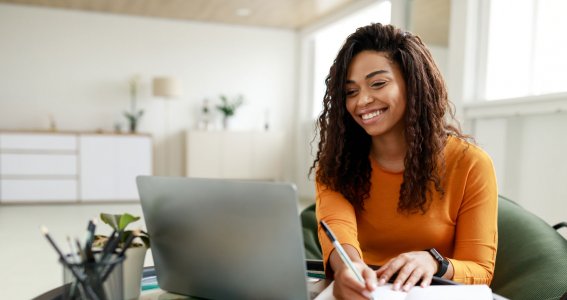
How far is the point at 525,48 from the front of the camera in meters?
3.23

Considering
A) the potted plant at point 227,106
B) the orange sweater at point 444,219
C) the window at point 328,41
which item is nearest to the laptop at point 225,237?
the orange sweater at point 444,219

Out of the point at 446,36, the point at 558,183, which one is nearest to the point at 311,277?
the point at 558,183

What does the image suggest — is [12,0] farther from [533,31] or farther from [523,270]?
[523,270]

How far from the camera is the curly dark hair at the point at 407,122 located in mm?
1229

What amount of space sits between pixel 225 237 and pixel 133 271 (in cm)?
21

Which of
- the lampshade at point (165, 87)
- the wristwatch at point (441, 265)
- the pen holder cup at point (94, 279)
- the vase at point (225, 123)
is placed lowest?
the wristwatch at point (441, 265)

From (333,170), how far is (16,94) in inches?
243

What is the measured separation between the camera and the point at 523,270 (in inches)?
56.4

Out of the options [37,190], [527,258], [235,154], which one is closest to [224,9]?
[235,154]

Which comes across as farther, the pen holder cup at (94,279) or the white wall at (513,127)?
the white wall at (513,127)

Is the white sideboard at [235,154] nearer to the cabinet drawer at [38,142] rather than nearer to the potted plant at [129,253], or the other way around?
the cabinet drawer at [38,142]

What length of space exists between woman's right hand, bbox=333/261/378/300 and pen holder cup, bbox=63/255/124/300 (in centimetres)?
37

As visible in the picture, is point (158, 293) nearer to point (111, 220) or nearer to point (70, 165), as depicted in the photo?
point (111, 220)

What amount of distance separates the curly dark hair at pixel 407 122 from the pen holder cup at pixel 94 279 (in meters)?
0.72
